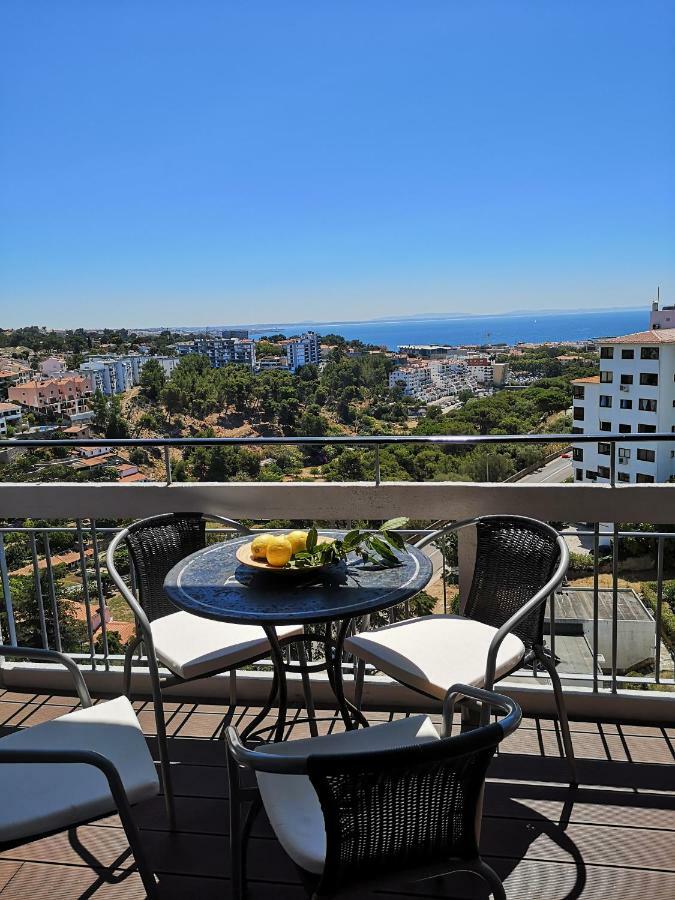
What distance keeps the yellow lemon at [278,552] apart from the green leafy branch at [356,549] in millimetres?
23

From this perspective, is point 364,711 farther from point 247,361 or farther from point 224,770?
point 247,361

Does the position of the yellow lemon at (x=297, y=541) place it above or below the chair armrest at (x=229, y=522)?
above

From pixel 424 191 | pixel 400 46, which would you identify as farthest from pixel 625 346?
pixel 424 191

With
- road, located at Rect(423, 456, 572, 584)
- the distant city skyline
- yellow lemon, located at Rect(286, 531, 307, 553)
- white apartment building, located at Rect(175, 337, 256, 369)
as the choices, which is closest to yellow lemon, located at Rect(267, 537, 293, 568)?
yellow lemon, located at Rect(286, 531, 307, 553)

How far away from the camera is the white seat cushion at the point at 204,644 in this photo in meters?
2.20

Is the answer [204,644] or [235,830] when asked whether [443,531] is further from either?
[235,830]

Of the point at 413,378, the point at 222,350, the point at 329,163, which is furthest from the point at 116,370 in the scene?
the point at 329,163

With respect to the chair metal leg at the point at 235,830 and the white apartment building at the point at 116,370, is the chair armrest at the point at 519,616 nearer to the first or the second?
the chair metal leg at the point at 235,830

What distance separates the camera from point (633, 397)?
4.69 m

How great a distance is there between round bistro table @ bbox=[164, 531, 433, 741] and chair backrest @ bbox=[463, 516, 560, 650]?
398mm

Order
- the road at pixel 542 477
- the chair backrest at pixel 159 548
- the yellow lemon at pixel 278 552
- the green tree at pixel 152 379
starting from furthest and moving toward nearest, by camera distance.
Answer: the green tree at pixel 152 379 < the chair backrest at pixel 159 548 < the road at pixel 542 477 < the yellow lemon at pixel 278 552

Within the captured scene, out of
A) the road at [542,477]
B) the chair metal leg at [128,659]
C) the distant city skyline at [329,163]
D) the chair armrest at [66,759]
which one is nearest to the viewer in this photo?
the chair armrest at [66,759]

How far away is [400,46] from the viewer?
591 inches

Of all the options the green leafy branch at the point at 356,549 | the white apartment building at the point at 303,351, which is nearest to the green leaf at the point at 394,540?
the green leafy branch at the point at 356,549
